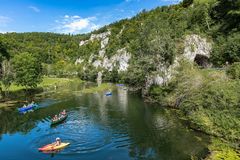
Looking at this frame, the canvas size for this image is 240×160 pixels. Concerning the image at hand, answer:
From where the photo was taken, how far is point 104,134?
47812mm

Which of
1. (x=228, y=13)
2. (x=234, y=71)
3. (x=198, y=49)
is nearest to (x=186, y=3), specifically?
(x=198, y=49)

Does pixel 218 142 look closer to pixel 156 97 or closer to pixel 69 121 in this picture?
pixel 69 121

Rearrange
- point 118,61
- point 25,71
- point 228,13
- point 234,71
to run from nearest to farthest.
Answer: point 234,71
point 228,13
point 25,71
point 118,61

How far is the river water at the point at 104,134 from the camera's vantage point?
128 ft

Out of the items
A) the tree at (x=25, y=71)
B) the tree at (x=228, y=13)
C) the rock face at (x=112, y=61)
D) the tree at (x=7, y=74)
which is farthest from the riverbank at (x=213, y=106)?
the rock face at (x=112, y=61)

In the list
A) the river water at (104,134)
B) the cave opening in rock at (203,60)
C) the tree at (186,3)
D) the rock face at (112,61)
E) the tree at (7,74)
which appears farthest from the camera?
the rock face at (112,61)

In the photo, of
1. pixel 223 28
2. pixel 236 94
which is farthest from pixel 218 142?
pixel 223 28

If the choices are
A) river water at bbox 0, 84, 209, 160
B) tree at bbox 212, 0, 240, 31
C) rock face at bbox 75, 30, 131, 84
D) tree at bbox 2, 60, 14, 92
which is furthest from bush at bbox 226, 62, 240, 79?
rock face at bbox 75, 30, 131, 84

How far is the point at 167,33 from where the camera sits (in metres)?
81.4

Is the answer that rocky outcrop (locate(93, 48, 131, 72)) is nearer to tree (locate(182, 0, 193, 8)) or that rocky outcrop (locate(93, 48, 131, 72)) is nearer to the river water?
tree (locate(182, 0, 193, 8))

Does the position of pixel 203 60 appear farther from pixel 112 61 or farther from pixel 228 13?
pixel 112 61

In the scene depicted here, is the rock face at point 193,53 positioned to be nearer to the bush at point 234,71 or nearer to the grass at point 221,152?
the bush at point 234,71

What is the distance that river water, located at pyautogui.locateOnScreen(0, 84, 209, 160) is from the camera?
38969 millimetres

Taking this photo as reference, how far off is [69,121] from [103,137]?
13.9m
